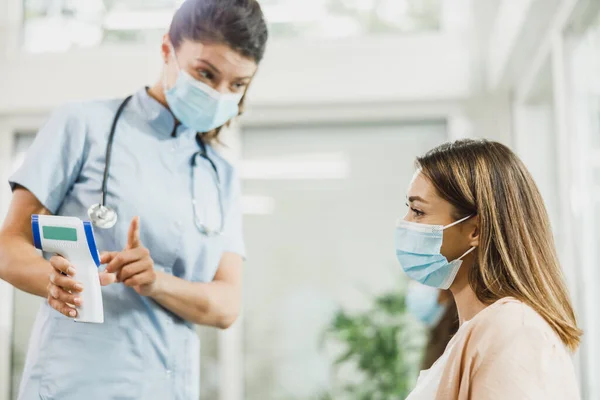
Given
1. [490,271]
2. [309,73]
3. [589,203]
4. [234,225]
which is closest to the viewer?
[490,271]

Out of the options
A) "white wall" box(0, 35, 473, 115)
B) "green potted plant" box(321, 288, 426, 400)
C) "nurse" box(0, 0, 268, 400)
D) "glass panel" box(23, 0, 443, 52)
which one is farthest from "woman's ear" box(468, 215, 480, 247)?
"glass panel" box(23, 0, 443, 52)

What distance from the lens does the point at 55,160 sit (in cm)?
141

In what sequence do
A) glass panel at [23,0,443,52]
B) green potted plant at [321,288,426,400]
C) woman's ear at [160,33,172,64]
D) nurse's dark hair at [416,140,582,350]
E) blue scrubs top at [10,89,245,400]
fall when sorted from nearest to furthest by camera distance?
nurse's dark hair at [416,140,582,350] → blue scrubs top at [10,89,245,400] → woman's ear at [160,33,172,64] → green potted plant at [321,288,426,400] → glass panel at [23,0,443,52]

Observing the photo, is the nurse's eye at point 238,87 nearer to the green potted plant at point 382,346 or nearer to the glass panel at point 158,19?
the green potted plant at point 382,346

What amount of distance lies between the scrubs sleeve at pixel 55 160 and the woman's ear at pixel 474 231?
2.47ft

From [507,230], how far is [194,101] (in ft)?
2.24

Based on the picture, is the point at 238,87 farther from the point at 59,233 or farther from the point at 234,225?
the point at 59,233

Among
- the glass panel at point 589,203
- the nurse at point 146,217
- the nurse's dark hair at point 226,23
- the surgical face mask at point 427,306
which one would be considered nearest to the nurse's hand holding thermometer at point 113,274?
the nurse at point 146,217

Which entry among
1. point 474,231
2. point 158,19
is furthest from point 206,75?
point 158,19

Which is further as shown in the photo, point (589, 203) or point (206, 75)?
point (589, 203)

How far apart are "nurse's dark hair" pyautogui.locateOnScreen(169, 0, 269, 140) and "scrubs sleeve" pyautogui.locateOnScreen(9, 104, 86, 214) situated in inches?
10.9

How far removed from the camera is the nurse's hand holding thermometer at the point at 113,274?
4.03ft

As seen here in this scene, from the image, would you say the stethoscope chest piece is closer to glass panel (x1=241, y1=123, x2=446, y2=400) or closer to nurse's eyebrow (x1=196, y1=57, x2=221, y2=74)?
nurse's eyebrow (x1=196, y1=57, x2=221, y2=74)

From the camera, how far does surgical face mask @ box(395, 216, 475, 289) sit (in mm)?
1428
